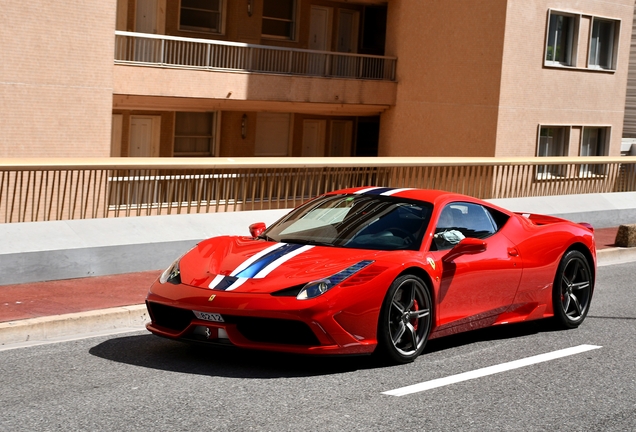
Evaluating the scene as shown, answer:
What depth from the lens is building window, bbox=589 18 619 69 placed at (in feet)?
91.6

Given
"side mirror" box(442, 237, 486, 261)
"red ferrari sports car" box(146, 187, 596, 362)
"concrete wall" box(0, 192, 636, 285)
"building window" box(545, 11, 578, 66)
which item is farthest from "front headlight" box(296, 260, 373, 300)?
"building window" box(545, 11, 578, 66)

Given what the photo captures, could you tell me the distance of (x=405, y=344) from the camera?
8.05 meters

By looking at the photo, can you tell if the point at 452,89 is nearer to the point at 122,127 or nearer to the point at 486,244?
the point at 122,127

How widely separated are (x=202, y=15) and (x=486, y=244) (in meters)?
19.5

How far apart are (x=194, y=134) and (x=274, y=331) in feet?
67.7

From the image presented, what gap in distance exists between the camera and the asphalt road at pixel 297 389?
627 cm

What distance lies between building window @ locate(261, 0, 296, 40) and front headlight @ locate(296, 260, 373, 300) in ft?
71.7

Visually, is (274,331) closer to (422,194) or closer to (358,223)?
(358,223)

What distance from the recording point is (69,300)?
383 inches

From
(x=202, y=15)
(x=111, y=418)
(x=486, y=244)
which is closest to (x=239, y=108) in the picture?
(x=202, y=15)

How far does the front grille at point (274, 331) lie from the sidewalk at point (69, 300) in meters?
2.11

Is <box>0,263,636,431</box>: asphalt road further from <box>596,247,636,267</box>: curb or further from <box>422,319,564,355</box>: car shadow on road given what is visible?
<box>596,247,636,267</box>: curb

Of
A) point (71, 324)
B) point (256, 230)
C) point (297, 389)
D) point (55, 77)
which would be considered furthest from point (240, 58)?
point (297, 389)

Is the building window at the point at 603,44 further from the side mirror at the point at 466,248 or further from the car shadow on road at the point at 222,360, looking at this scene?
the car shadow on road at the point at 222,360
